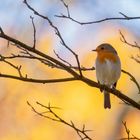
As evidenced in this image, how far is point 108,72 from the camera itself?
4.23 m

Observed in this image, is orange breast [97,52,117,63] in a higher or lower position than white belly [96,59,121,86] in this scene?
higher

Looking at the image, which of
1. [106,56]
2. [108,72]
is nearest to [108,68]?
[108,72]

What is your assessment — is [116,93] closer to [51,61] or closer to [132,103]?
[132,103]

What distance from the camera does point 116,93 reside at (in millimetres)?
2146

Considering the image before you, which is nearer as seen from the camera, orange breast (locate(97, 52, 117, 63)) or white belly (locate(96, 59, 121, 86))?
white belly (locate(96, 59, 121, 86))

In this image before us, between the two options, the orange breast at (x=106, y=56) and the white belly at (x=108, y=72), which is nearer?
the white belly at (x=108, y=72)

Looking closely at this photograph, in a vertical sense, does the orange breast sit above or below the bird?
above

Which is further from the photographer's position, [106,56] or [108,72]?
[106,56]

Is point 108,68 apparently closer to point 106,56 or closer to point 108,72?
point 108,72

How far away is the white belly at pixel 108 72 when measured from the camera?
417cm

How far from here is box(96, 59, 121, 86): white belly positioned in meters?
4.17

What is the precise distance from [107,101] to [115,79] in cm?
33

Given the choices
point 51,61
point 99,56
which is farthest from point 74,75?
point 99,56

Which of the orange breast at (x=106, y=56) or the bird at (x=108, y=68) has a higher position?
the orange breast at (x=106, y=56)
